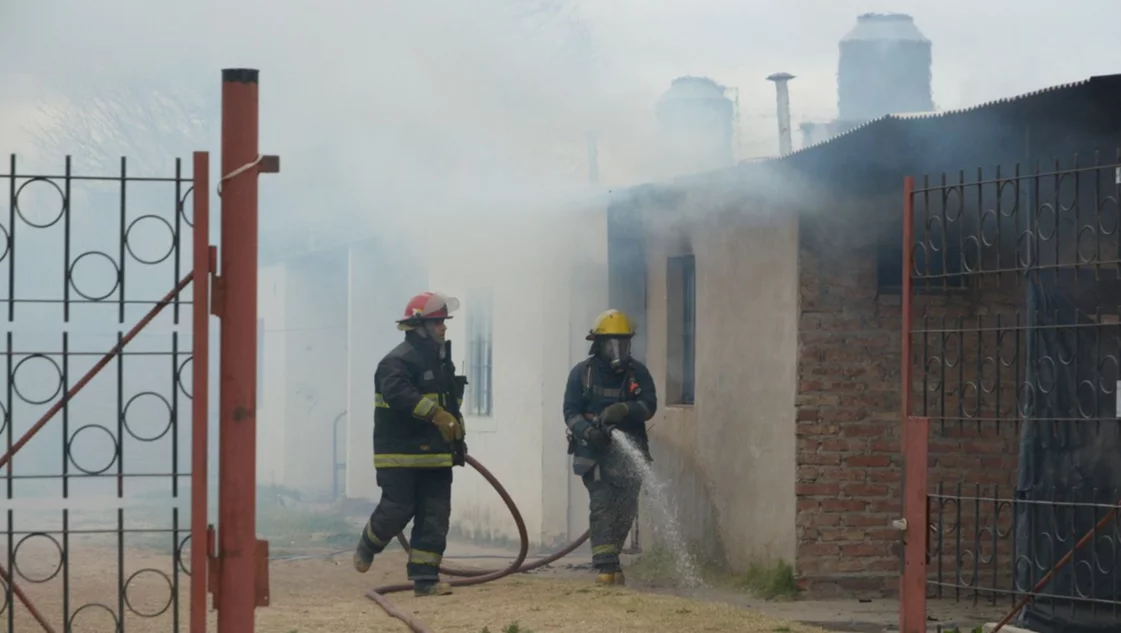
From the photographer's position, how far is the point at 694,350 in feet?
40.6

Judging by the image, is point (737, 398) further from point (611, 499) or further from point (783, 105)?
point (783, 105)

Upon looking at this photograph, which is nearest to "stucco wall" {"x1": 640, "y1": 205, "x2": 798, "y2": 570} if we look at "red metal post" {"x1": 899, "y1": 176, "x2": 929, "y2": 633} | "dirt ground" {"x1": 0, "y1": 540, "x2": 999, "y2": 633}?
"dirt ground" {"x1": 0, "y1": 540, "x2": 999, "y2": 633}

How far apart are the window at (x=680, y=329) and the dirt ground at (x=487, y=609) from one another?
163cm

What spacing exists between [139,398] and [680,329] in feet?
15.7

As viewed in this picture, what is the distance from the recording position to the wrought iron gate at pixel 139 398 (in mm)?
5129

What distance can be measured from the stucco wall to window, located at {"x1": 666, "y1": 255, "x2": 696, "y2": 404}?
0.07 m

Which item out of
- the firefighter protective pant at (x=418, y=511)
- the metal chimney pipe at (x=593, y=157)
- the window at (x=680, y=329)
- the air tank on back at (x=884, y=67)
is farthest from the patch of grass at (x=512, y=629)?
the air tank on back at (x=884, y=67)

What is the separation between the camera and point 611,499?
11312 millimetres

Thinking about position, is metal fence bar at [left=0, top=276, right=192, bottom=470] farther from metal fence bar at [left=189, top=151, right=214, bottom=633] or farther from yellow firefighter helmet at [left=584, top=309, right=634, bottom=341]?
yellow firefighter helmet at [left=584, top=309, right=634, bottom=341]

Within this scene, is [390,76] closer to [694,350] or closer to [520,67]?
[520,67]

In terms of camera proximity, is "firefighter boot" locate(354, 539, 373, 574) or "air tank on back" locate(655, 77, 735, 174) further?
"air tank on back" locate(655, 77, 735, 174)

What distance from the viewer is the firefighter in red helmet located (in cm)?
1046

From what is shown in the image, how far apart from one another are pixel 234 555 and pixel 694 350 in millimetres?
7469

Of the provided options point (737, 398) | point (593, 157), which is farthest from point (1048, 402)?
point (593, 157)
